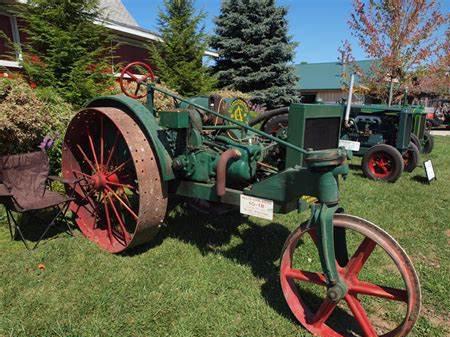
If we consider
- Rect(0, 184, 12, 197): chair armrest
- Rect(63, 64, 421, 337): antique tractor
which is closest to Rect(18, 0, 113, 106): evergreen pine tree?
Rect(63, 64, 421, 337): antique tractor

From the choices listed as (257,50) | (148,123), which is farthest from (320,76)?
(148,123)

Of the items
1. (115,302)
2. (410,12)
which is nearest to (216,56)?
(410,12)

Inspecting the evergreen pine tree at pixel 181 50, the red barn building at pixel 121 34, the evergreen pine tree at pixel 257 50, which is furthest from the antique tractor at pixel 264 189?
the evergreen pine tree at pixel 257 50

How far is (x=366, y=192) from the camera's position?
555cm

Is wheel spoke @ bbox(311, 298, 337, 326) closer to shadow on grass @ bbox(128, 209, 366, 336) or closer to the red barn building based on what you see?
shadow on grass @ bbox(128, 209, 366, 336)

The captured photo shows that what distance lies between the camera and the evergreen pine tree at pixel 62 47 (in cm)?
623

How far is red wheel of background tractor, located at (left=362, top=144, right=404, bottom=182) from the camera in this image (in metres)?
6.29

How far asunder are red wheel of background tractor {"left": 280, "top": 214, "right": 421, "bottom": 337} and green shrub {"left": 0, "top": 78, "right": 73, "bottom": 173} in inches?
136

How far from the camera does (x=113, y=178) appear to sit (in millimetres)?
3527

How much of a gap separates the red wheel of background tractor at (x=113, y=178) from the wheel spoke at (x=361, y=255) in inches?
59.9

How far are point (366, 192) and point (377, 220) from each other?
1272 millimetres

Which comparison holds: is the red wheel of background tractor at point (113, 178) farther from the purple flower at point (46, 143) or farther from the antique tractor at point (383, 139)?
the antique tractor at point (383, 139)

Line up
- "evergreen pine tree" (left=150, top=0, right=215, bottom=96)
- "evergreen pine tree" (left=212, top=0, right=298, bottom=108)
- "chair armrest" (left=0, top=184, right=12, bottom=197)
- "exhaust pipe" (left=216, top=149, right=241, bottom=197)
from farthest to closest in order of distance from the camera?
"evergreen pine tree" (left=212, top=0, right=298, bottom=108), "evergreen pine tree" (left=150, top=0, right=215, bottom=96), "chair armrest" (left=0, top=184, right=12, bottom=197), "exhaust pipe" (left=216, top=149, right=241, bottom=197)

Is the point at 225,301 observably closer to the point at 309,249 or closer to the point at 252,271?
the point at 252,271
